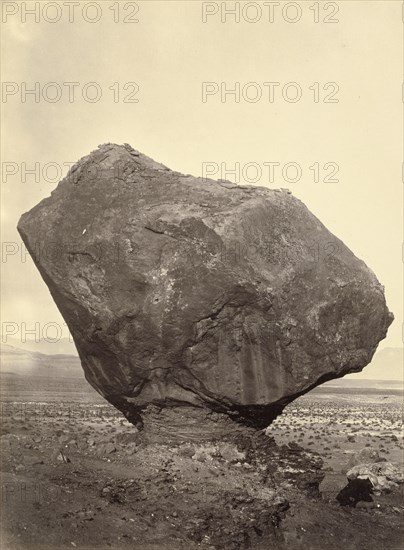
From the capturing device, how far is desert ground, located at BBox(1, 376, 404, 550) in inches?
385

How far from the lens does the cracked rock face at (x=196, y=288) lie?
11469mm

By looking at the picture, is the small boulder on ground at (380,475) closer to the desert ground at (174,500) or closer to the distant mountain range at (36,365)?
the desert ground at (174,500)

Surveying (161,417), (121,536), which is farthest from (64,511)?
(161,417)

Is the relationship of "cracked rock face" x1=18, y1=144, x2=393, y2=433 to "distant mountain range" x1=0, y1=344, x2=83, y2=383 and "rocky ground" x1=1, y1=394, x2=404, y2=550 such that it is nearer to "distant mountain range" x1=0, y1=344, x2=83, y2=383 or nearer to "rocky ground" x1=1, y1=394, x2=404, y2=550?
"rocky ground" x1=1, y1=394, x2=404, y2=550

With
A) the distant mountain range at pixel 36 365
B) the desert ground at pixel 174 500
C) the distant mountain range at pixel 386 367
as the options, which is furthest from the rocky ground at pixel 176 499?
the distant mountain range at pixel 386 367

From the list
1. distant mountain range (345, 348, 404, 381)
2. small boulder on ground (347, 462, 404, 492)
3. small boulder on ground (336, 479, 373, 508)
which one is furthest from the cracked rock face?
distant mountain range (345, 348, 404, 381)

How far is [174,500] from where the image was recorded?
36.4 ft

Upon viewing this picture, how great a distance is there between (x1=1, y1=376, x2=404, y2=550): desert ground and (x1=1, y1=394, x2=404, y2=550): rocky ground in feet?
0.07

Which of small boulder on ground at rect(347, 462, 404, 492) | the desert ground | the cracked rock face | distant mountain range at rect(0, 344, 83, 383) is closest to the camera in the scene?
the desert ground

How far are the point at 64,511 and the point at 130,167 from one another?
6918 mm

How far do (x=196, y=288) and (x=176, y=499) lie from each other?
404cm

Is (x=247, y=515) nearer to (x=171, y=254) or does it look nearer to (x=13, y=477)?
(x=13, y=477)

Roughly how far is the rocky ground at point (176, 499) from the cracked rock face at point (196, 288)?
37.4 inches

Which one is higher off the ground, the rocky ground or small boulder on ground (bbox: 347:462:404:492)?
the rocky ground
